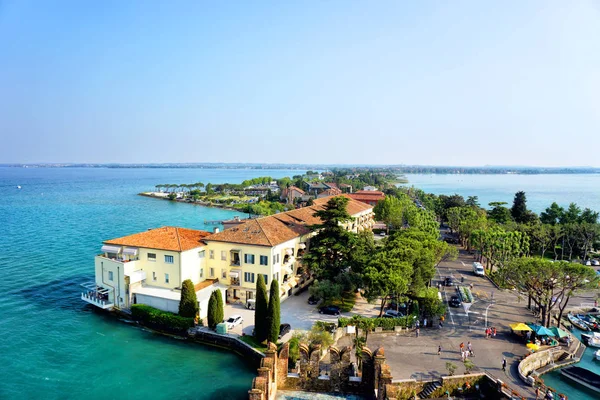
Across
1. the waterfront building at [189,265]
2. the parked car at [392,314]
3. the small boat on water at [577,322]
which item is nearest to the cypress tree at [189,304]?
the waterfront building at [189,265]

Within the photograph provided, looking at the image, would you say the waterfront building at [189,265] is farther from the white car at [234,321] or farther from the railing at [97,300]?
the white car at [234,321]

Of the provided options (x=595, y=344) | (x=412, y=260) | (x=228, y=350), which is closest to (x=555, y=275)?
(x=595, y=344)

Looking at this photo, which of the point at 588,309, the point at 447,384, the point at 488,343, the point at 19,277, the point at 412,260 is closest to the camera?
the point at 447,384

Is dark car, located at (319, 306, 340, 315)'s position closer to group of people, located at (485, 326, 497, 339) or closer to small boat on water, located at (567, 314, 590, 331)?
group of people, located at (485, 326, 497, 339)

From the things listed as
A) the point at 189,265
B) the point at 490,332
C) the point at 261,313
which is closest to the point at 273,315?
the point at 261,313

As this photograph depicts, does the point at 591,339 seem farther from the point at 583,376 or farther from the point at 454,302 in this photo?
the point at 454,302

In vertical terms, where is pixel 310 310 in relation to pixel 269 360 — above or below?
below

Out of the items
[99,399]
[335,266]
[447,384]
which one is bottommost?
[99,399]

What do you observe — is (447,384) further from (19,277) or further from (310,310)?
(19,277)
